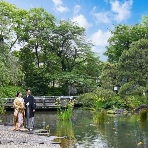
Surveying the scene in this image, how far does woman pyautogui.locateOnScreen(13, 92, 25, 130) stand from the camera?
13.5 meters

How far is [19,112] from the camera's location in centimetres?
1367

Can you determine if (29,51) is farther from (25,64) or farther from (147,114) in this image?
(147,114)

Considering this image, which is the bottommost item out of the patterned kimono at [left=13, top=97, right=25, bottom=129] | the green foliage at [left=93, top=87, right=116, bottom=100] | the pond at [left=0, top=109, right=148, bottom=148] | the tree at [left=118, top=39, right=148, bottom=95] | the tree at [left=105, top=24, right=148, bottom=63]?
the pond at [left=0, top=109, right=148, bottom=148]

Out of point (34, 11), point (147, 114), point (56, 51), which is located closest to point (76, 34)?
point (56, 51)

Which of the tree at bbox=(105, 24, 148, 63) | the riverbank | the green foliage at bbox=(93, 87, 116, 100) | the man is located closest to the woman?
the man

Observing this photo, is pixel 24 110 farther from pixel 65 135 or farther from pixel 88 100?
pixel 88 100

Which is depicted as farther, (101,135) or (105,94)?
(105,94)

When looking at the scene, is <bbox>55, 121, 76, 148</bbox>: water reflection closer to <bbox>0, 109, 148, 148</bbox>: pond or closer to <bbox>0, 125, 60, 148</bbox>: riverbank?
<bbox>0, 109, 148, 148</bbox>: pond

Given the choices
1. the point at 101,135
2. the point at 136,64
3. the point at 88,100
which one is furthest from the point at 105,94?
the point at 101,135

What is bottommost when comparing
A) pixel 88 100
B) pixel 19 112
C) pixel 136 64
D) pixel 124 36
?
pixel 19 112

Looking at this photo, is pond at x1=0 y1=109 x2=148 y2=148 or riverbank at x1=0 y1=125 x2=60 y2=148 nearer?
riverbank at x1=0 y1=125 x2=60 y2=148

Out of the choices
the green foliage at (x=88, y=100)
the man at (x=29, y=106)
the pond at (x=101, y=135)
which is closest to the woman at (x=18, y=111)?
the man at (x=29, y=106)

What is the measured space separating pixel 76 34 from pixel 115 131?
2097 centimetres

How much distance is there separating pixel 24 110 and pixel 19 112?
308 millimetres
